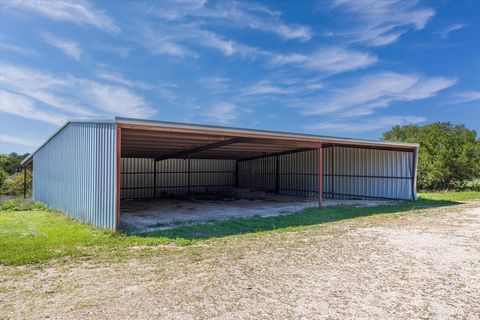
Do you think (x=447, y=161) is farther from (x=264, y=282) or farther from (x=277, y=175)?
(x=264, y=282)

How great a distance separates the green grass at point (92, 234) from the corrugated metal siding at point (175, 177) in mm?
9059

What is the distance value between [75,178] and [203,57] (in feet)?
29.9

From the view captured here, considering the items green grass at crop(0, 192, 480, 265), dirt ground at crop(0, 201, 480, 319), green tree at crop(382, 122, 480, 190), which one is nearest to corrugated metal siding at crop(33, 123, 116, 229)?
green grass at crop(0, 192, 480, 265)

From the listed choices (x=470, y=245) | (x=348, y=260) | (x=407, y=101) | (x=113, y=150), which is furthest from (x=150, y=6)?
(x=407, y=101)

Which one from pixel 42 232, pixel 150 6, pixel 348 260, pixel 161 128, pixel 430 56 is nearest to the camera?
pixel 348 260

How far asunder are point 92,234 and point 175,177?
14288 millimetres

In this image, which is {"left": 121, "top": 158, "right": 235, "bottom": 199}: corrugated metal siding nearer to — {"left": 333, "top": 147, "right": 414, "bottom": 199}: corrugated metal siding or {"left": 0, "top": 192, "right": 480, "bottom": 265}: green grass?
{"left": 333, "top": 147, "right": 414, "bottom": 199}: corrugated metal siding

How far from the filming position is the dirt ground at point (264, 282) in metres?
3.49

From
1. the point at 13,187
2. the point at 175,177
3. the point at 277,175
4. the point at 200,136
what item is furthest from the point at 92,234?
the point at 13,187

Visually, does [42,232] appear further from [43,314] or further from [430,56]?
[430,56]

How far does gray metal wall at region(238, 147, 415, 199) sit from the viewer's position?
1571 centimetres

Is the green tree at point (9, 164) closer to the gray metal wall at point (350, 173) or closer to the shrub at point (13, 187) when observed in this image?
the shrub at point (13, 187)

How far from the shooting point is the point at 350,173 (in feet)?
55.6

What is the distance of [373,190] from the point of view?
16312mm
